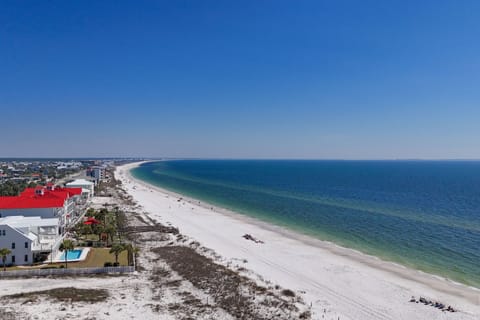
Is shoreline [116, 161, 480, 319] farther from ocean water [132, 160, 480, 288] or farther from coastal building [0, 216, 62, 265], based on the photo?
coastal building [0, 216, 62, 265]

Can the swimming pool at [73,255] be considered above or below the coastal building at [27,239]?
below

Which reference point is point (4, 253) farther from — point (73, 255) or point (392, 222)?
point (392, 222)

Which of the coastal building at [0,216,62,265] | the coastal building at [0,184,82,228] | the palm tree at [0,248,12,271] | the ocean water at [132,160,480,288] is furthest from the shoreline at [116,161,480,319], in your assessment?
the palm tree at [0,248,12,271]

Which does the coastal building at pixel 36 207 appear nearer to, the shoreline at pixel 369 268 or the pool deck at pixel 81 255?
the pool deck at pixel 81 255

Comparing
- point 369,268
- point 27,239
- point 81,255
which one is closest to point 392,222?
point 369,268

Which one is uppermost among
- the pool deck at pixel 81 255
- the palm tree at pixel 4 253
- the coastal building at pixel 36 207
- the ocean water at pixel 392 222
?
the coastal building at pixel 36 207

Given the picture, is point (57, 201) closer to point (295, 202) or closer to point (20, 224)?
point (20, 224)

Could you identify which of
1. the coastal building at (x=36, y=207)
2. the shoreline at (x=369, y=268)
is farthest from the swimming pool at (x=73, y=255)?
the shoreline at (x=369, y=268)

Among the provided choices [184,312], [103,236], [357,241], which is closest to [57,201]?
[103,236]
